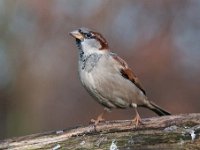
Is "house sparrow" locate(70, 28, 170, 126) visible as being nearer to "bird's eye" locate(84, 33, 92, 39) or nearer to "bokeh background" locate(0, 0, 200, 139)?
"bird's eye" locate(84, 33, 92, 39)

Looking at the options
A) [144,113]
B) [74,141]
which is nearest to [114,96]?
[74,141]

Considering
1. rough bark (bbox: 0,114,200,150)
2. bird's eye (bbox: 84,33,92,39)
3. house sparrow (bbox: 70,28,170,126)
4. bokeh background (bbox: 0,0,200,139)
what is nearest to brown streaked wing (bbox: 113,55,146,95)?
house sparrow (bbox: 70,28,170,126)

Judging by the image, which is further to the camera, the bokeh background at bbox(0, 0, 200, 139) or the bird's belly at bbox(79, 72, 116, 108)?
the bokeh background at bbox(0, 0, 200, 139)

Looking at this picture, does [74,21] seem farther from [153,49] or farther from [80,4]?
[153,49]

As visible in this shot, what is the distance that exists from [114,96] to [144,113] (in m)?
7.27

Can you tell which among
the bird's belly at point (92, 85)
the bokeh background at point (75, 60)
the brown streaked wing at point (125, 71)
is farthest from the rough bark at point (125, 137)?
the bokeh background at point (75, 60)

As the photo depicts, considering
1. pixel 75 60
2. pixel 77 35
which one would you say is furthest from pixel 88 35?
pixel 75 60

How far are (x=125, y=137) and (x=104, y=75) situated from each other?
135 centimetres

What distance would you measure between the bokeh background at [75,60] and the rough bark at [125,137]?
29.5ft

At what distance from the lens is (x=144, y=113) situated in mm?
12766

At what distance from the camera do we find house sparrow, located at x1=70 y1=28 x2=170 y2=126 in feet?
17.9

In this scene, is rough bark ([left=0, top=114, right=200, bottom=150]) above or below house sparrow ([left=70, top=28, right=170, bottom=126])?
below

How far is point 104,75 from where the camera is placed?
546 cm

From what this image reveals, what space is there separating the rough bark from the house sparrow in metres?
0.95
